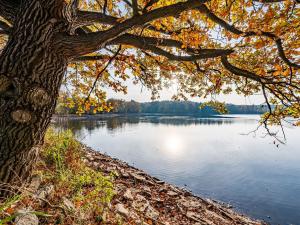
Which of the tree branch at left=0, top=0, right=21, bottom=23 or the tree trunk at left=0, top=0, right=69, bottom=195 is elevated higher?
the tree branch at left=0, top=0, right=21, bottom=23

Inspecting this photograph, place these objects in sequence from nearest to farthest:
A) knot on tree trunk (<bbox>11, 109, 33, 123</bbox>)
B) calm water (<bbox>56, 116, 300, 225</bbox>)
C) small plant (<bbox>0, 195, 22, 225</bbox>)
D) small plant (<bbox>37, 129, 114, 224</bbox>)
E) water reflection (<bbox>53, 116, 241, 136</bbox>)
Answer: small plant (<bbox>0, 195, 22, 225</bbox>) < knot on tree trunk (<bbox>11, 109, 33, 123</bbox>) < small plant (<bbox>37, 129, 114, 224</bbox>) < calm water (<bbox>56, 116, 300, 225</bbox>) < water reflection (<bbox>53, 116, 241, 136</bbox>)

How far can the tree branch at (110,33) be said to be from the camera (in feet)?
9.16

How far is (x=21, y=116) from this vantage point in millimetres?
3033

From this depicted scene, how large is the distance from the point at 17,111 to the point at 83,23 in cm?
169

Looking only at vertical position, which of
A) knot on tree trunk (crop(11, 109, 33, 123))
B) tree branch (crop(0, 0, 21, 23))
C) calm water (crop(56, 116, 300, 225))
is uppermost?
tree branch (crop(0, 0, 21, 23))

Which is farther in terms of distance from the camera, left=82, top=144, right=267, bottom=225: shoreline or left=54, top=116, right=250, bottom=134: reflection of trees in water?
left=54, top=116, right=250, bottom=134: reflection of trees in water

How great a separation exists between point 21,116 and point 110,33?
1.71 m

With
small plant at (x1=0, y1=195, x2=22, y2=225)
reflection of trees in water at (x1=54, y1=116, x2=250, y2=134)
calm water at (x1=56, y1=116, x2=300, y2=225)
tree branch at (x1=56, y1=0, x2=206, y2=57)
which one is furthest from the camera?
reflection of trees in water at (x1=54, y1=116, x2=250, y2=134)

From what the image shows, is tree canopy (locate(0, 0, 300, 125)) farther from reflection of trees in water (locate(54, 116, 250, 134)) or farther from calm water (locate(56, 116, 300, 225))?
reflection of trees in water (locate(54, 116, 250, 134))

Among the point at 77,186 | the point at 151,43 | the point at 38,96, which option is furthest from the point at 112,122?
the point at 38,96

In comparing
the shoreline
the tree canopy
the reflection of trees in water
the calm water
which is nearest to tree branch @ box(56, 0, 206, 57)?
the tree canopy

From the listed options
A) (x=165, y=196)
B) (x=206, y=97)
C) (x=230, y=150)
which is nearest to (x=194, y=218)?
(x=165, y=196)

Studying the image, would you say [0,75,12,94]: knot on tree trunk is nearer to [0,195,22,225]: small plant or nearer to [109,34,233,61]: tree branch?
[0,195,22,225]: small plant

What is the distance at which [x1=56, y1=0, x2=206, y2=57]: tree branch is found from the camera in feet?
9.16
